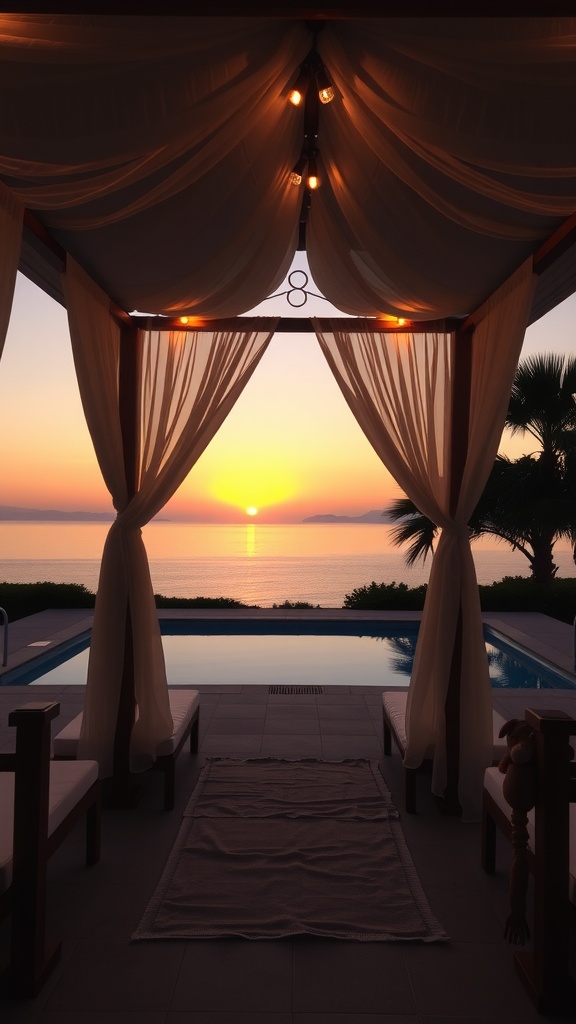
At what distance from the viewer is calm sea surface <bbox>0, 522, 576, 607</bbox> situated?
18234mm

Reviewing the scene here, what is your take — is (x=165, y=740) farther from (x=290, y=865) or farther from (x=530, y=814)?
(x=530, y=814)

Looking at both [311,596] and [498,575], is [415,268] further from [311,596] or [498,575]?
[498,575]

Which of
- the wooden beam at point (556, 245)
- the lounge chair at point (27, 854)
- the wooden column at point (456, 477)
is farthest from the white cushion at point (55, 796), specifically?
the wooden beam at point (556, 245)

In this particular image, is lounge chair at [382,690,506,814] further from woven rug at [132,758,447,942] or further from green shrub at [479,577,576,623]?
green shrub at [479,577,576,623]

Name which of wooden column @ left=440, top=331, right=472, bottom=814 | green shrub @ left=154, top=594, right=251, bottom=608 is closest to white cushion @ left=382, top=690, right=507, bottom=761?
wooden column @ left=440, top=331, right=472, bottom=814

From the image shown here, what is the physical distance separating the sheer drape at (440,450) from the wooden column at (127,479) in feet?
3.33

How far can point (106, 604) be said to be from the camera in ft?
11.0

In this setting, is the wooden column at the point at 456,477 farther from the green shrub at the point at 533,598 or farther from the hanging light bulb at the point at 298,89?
the green shrub at the point at 533,598

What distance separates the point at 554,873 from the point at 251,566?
77.3 ft

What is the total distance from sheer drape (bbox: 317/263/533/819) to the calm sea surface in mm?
9509

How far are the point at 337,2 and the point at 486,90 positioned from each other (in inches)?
18.5

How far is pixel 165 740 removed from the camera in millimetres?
3316

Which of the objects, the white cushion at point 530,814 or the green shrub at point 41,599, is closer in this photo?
the white cushion at point 530,814

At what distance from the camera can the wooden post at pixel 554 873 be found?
1905mm
